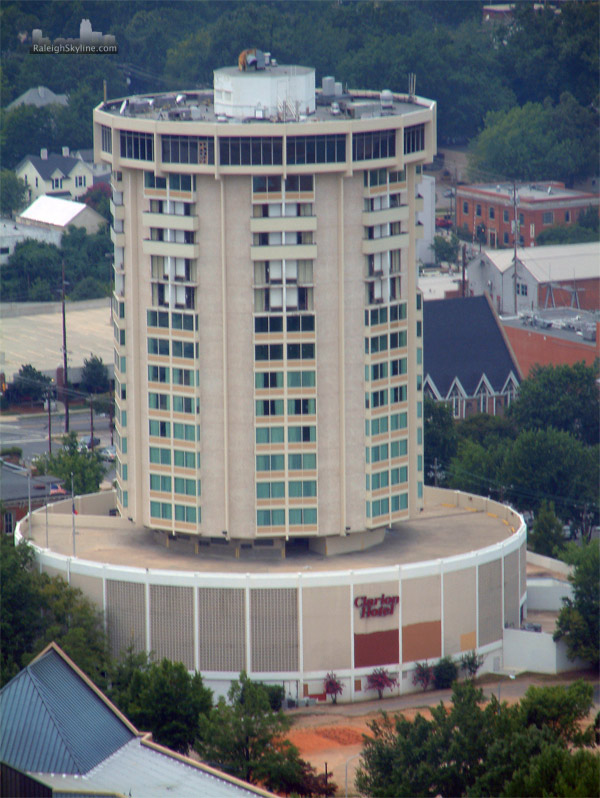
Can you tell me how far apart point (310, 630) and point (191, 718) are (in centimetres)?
1438

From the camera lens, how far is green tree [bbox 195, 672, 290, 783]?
114 metres

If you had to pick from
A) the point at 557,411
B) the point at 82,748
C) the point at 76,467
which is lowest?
the point at 557,411

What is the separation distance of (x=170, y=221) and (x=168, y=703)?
102 ft

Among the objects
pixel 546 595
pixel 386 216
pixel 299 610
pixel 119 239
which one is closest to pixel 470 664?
pixel 299 610

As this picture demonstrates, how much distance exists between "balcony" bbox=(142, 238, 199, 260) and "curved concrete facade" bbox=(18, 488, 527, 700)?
65.6ft

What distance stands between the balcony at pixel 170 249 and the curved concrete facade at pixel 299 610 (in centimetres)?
1999

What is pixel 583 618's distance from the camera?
5507 inches

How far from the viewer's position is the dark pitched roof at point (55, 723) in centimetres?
10575

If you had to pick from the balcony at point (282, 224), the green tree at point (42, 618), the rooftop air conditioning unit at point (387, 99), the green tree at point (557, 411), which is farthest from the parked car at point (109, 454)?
the balcony at point (282, 224)

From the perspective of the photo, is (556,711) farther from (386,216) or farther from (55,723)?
(386,216)

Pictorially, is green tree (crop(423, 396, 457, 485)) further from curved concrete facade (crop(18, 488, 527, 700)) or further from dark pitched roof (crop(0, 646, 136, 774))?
dark pitched roof (crop(0, 646, 136, 774))

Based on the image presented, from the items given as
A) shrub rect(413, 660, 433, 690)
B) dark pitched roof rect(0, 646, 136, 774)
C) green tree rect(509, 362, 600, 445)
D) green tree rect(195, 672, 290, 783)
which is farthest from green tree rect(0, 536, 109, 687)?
green tree rect(509, 362, 600, 445)

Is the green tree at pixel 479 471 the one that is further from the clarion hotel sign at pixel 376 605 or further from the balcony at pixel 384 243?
the balcony at pixel 384 243

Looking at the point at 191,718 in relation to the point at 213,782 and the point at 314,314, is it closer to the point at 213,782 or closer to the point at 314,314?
the point at 213,782
